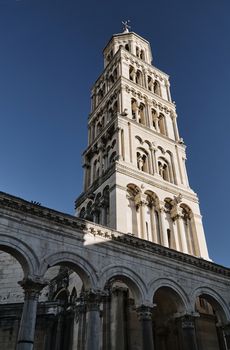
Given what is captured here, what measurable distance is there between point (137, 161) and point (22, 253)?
1727cm

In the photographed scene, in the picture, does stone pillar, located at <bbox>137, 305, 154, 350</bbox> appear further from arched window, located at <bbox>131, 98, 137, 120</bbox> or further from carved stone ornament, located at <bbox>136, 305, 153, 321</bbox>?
arched window, located at <bbox>131, 98, 137, 120</bbox>

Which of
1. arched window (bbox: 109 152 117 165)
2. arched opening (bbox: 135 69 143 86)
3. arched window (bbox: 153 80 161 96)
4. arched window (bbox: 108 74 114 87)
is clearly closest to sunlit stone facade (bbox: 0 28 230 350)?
arched window (bbox: 109 152 117 165)

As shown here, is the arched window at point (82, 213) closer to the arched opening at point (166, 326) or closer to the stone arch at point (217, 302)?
the arched opening at point (166, 326)

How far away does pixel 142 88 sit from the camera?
125 ft

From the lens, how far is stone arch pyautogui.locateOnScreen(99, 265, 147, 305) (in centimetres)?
1752

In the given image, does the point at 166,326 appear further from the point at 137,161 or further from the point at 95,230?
the point at 137,161

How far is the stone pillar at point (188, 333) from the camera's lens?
1820 cm

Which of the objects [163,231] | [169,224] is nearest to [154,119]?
[169,224]

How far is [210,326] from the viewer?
22391mm

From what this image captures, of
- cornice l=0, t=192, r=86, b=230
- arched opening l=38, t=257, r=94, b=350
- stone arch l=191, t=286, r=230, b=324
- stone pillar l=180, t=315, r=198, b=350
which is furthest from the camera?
arched opening l=38, t=257, r=94, b=350

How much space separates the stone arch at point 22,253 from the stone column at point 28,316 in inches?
19.4

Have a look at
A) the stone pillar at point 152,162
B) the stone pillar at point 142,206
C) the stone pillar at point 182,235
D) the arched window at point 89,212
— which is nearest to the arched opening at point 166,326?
the stone pillar at point 142,206

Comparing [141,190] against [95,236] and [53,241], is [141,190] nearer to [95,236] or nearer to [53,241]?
[95,236]

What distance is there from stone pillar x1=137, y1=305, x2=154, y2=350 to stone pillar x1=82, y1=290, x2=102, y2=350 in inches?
94.5
